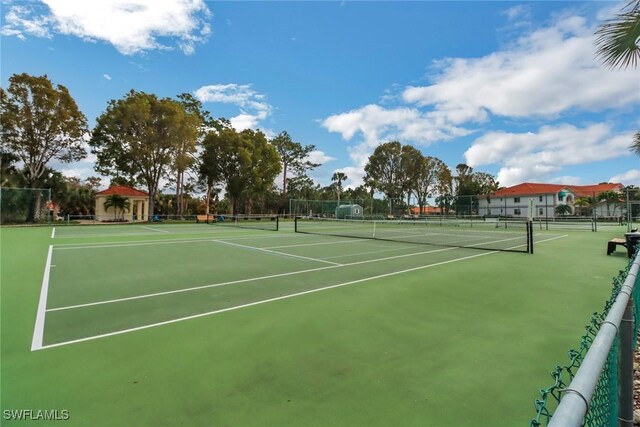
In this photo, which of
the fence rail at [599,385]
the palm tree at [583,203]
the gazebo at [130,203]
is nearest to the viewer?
the fence rail at [599,385]

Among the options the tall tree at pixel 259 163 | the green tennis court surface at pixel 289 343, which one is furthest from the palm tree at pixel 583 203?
the green tennis court surface at pixel 289 343

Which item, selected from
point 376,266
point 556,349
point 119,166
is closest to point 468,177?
point 119,166

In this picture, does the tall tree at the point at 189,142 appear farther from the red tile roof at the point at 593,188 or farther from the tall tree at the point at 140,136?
the red tile roof at the point at 593,188

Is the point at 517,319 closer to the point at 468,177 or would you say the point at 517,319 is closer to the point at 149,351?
the point at 149,351

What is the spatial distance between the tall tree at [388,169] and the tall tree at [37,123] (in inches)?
1661

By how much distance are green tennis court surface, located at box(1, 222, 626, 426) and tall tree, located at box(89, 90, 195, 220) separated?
29714 millimetres

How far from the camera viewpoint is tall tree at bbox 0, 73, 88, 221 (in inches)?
1147

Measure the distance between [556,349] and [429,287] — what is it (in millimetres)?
2801

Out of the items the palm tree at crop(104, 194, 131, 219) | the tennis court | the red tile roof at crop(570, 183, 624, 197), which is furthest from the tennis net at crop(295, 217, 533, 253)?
the red tile roof at crop(570, 183, 624, 197)

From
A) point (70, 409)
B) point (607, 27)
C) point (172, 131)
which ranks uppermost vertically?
point (172, 131)

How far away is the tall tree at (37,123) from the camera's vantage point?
29141 mm

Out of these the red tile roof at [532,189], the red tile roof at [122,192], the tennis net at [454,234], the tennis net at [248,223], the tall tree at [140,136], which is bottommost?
the tennis net at [454,234]

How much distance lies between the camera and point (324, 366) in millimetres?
3287

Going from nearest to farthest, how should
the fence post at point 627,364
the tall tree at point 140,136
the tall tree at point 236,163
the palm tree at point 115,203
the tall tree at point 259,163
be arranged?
1. the fence post at point 627,364
2. the tall tree at point 140,136
3. the palm tree at point 115,203
4. the tall tree at point 236,163
5. the tall tree at point 259,163
